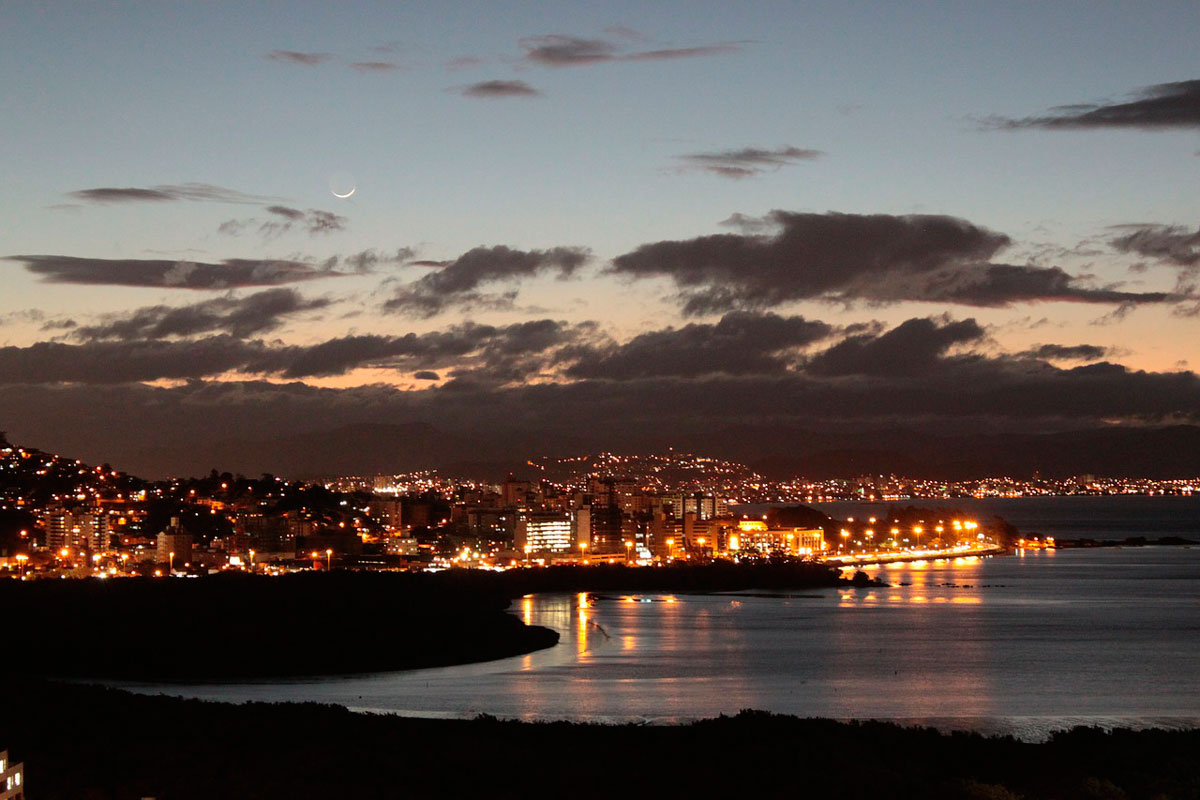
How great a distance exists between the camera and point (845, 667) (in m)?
44.3

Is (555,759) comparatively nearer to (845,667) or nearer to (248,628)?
(845,667)

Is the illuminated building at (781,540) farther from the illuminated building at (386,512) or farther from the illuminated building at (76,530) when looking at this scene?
the illuminated building at (76,530)

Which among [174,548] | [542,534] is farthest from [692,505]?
[174,548]

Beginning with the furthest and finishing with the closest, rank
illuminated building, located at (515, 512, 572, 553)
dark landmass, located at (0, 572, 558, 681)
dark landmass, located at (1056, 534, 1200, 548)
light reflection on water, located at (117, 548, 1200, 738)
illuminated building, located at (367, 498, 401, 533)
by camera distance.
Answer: illuminated building, located at (367, 498, 401, 533), dark landmass, located at (1056, 534, 1200, 548), illuminated building, located at (515, 512, 572, 553), dark landmass, located at (0, 572, 558, 681), light reflection on water, located at (117, 548, 1200, 738)

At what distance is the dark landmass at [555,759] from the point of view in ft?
61.3

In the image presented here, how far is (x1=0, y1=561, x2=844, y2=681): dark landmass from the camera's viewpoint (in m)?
45.2

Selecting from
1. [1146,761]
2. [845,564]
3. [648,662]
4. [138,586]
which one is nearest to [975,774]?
[1146,761]

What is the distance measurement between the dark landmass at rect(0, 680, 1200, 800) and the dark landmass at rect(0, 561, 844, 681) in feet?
64.9

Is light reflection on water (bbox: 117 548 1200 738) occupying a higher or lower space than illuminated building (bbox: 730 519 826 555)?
lower

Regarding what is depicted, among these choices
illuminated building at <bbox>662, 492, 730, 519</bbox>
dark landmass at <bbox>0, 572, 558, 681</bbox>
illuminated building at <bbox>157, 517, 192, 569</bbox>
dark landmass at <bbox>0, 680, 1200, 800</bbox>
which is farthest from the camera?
illuminated building at <bbox>662, 492, 730, 519</bbox>

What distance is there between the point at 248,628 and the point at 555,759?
32.5 metres

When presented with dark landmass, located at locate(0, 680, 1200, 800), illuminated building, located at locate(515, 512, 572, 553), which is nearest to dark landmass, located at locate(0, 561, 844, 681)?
dark landmass, located at locate(0, 680, 1200, 800)

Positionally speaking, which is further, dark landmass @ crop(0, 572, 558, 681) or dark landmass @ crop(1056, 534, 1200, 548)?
dark landmass @ crop(1056, 534, 1200, 548)

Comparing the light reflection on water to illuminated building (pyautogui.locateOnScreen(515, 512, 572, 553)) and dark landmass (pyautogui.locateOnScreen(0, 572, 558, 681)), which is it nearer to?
dark landmass (pyautogui.locateOnScreen(0, 572, 558, 681))
